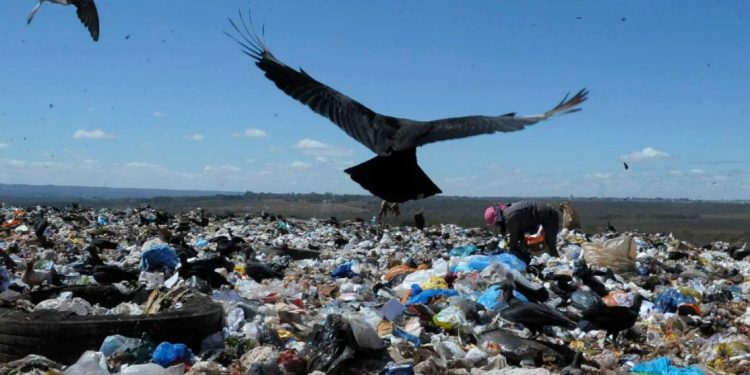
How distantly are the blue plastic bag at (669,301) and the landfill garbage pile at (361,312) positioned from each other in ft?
0.04

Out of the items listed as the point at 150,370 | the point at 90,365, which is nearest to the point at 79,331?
the point at 90,365

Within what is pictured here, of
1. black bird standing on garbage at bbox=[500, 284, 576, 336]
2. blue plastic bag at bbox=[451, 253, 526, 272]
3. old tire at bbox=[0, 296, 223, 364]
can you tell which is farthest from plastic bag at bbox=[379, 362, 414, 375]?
blue plastic bag at bbox=[451, 253, 526, 272]

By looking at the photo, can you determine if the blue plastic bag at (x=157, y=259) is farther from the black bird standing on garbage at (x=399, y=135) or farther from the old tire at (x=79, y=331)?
the black bird standing on garbage at (x=399, y=135)

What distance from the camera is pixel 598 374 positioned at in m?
3.39

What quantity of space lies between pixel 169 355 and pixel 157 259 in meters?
2.75

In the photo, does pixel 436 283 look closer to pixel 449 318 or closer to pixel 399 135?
pixel 449 318

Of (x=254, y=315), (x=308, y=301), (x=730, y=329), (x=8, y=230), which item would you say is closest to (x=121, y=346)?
(x=254, y=315)

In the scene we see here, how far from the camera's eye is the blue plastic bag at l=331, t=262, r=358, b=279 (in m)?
6.27

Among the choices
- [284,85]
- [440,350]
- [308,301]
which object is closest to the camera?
[440,350]

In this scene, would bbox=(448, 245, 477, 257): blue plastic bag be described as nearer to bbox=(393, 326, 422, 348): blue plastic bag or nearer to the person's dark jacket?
the person's dark jacket

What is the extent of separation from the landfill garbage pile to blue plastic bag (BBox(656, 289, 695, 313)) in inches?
0.4

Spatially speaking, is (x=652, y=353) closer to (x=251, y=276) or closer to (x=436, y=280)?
(x=436, y=280)

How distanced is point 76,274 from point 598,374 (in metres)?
4.16

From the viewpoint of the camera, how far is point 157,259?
5.80 meters
